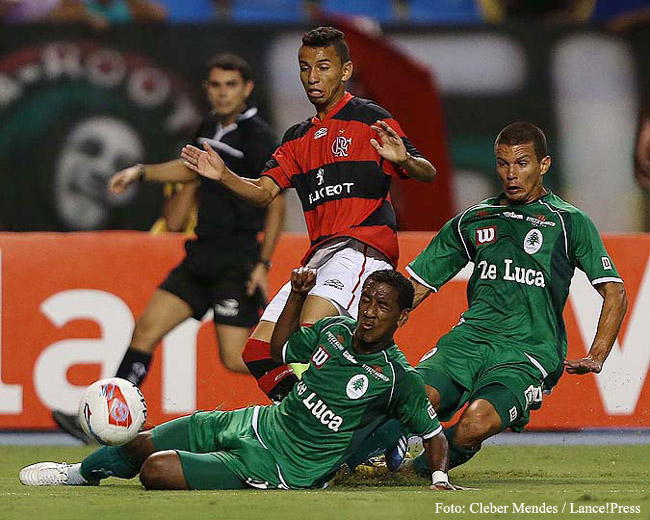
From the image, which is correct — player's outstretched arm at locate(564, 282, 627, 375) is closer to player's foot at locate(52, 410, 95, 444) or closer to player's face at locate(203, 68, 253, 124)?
player's face at locate(203, 68, 253, 124)

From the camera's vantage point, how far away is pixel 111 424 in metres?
6.71

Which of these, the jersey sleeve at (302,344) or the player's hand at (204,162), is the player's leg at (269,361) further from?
the player's hand at (204,162)

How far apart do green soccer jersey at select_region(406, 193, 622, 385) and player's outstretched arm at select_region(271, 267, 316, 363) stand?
3.76ft

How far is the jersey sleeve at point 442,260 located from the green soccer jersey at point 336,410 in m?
1.17

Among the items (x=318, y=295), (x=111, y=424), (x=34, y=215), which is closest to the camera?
(x=111, y=424)

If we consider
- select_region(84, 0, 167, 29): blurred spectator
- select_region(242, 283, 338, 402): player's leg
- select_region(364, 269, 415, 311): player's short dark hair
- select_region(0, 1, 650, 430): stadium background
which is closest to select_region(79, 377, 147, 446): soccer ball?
select_region(242, 283, 338, 402): player's leg

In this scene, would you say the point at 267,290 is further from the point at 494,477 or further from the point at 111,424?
the point at 111,424

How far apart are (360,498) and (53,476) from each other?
63.7 inches

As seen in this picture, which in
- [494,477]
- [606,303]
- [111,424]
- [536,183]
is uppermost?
[536,183]

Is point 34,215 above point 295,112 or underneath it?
underneath

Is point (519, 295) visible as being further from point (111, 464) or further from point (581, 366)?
point (111, 464)

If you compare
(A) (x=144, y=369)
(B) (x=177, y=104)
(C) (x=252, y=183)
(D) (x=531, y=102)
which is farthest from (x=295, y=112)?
(C) (x=252, y=183)

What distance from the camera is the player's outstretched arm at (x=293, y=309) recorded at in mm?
6684

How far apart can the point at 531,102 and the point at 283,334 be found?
5.62 m
